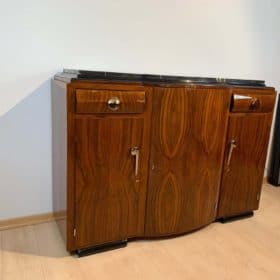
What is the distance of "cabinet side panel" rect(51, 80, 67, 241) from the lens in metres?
1.41

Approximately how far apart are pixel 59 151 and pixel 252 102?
1195 millimetres

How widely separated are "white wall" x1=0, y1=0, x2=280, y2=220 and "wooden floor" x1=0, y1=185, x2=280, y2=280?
29cm

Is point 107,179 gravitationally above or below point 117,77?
below

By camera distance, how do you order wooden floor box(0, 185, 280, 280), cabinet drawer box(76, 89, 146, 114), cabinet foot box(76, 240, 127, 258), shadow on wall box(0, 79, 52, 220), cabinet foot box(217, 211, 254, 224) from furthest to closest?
cabinet foot box(217, 211, 254, 224) < shadow on wall box(0, 79, 52, 220) < cabinet foot box(76, 240, 127, 258) < wooden floor box(0, 185, 280, 280) < cabinet drawer box(76, 89, 146, 114)

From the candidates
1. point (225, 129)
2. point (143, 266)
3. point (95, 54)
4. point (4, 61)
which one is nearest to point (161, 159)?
point (225, 129)

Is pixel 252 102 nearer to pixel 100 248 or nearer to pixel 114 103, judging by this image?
pixel 114 103

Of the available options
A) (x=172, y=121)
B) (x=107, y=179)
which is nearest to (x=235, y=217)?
(x=172, y=121)

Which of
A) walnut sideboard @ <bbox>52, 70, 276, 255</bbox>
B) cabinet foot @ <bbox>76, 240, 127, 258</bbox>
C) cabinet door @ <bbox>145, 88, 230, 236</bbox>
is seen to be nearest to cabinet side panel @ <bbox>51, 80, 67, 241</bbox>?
walnut sideboard @ <bbox>52, 70, 276, 255</bbox>

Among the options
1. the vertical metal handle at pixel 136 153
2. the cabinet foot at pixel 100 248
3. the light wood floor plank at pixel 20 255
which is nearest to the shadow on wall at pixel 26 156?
the light wood floor plank at pixel 20 255

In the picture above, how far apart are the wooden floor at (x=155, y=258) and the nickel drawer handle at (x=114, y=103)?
0.80 m

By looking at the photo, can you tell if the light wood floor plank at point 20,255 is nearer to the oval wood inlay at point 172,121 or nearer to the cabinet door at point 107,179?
the cabinet door at point 107,179

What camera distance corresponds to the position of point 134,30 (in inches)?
72.4

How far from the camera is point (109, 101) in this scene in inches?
53.3

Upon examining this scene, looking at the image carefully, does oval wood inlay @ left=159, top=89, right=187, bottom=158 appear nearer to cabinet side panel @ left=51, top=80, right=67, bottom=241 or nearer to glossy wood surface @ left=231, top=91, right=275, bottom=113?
glossy wood surface @ left=231, top=91, right=275, bottom=113
